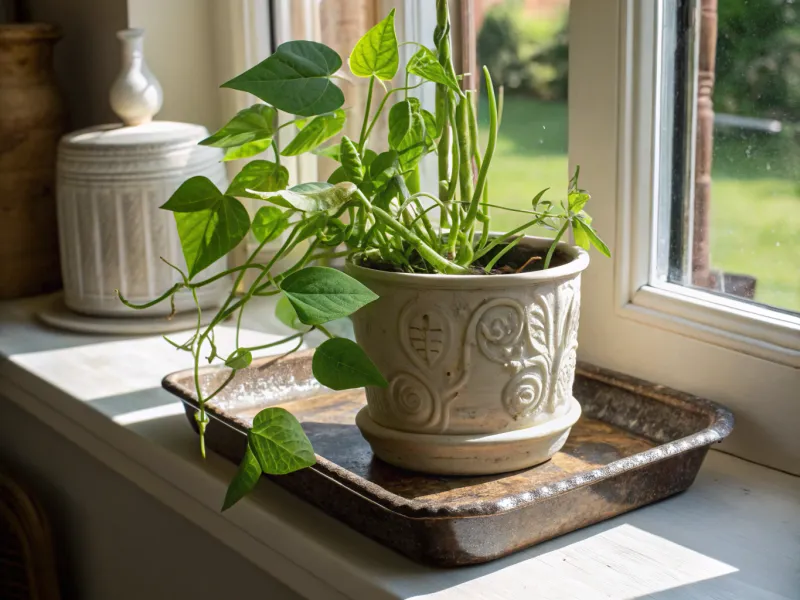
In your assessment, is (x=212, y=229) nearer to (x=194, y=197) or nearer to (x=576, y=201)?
(x=194, y=197)

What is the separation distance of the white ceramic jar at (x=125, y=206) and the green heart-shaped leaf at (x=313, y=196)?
22.1 inches

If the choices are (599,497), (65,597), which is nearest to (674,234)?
(599,497)

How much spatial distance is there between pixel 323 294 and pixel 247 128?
0.16 meters

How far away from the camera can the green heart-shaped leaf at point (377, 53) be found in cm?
75

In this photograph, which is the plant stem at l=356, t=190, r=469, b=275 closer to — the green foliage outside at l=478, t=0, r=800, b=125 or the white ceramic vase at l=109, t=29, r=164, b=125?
the green foliage outside at l=478, t=0, r=800, b=125

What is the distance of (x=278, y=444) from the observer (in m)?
0.72

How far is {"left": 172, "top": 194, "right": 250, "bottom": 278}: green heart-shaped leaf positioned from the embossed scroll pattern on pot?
131 mm

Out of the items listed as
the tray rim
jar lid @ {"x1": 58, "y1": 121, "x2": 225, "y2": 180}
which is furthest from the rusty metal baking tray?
jar lid @ {"x1": 58, "y1": 121, "x2": 225, "y2": 180}

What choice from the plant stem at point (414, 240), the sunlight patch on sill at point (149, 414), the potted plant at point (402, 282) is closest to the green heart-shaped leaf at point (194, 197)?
the potted plant at point (402, 282)

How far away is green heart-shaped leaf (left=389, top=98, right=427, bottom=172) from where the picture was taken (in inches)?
30.8

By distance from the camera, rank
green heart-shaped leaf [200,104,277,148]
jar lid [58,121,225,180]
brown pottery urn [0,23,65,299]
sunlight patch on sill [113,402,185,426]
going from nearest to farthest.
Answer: green heart-shaped leaf [200,104,277,148] → sunlight patch on sill [113,402,185,426] → jar lid [58,121,225,180] → brown pottery urn [0,23,65,299]

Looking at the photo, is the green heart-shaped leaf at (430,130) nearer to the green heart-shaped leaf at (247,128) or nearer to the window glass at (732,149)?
the green heart-shaped leaf at (247,128)

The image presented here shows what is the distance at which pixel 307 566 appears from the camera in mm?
743

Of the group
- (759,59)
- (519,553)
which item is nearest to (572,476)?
(519,553)
